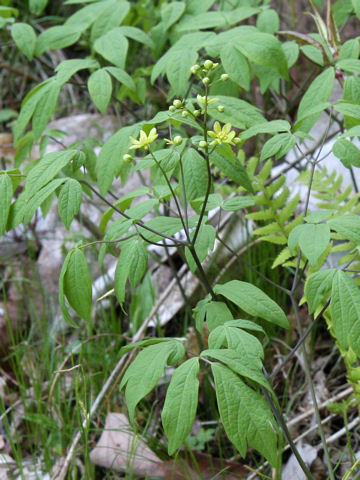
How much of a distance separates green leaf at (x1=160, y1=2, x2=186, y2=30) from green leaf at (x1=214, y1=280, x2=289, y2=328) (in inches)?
47.1

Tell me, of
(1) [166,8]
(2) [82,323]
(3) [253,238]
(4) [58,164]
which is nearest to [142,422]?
(2) [82,323]

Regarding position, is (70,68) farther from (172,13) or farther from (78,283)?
(78,283)

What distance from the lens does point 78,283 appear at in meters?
1.25

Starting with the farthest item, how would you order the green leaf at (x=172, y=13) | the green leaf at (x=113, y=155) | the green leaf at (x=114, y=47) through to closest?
1. the green leaf at (x=172, y=13)
2. the green leaf at (x=114, y=47)
3. the green leaf at (x=113, y=155)

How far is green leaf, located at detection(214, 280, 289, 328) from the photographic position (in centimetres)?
127

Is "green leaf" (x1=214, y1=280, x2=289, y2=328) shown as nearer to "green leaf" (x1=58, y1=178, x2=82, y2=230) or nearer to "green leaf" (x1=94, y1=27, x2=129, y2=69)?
"green leaf" (x1=58, y1=178, x2=82, y2=230)

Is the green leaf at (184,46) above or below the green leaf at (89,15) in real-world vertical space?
below

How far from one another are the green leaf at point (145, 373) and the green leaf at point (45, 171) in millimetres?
436

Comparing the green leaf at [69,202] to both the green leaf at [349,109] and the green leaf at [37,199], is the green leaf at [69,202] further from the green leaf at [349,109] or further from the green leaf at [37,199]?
the green leaf at [349,109]

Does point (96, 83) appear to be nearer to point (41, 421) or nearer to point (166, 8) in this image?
point (166, 8)

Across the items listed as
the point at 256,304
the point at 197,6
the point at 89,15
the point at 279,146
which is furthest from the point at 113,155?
the point at 197,6

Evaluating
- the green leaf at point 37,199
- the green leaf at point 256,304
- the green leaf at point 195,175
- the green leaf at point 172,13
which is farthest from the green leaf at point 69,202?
the green leaf at point 172,13

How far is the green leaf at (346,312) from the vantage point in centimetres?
117

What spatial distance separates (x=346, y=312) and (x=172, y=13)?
4.68 feet
